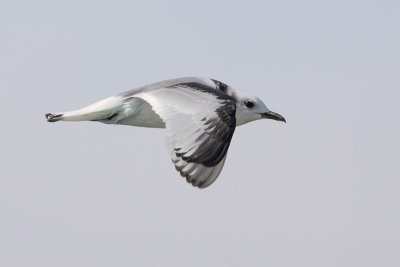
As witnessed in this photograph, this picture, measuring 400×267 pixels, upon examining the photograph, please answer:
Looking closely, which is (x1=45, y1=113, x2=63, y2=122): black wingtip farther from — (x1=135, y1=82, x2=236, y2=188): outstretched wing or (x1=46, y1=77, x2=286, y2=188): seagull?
(x1=135, y1=82, x2=236, y2=188): outstretched wing

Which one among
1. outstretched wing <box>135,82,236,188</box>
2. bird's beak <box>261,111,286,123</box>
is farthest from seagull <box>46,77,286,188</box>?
bird's beak <box>261,111,286,123</box>

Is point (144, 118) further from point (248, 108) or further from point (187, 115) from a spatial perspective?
point (248, 108)

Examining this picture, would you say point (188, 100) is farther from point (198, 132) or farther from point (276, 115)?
point (276, 115)

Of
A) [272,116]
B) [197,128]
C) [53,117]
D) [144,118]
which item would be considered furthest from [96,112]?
[272,116]

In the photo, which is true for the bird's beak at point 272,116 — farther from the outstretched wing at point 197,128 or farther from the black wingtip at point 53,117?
the black wingtip at point 53,117

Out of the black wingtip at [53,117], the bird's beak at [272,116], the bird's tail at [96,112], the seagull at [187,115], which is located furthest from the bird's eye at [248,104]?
the black wingtip at [53,117]

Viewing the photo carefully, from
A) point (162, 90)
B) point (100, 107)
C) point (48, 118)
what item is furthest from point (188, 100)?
point (48, 118)
